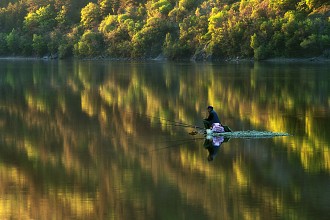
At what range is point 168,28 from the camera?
13512 centimetres

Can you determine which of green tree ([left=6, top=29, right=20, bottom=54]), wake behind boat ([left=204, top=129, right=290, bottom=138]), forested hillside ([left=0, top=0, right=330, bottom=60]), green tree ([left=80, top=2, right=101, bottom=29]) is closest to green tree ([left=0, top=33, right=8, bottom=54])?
forested hillside ([left=0, top=0, right=330, bottom=60])

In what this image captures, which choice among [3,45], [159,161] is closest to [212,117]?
[159,161]

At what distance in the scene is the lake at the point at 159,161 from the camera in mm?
14758

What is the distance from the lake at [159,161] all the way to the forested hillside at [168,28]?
231ft

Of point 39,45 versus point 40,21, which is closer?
point 39,45

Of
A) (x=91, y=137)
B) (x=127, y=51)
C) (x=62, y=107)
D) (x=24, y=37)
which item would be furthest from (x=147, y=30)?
(x=91, y=137)

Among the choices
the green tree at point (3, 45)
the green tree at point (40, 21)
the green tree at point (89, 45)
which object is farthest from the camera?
the green tree at point (40, 21)

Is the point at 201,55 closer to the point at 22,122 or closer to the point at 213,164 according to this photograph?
the point at 22,122

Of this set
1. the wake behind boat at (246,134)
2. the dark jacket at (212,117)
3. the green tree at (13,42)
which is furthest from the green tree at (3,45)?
the wake behind boat at (246,134)

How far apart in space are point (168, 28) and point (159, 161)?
116640mm

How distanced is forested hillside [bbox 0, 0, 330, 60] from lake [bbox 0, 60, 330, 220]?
231 ft

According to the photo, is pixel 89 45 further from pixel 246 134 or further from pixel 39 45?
pixel 246 134

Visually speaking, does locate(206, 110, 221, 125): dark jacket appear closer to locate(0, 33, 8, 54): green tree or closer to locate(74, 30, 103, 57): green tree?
locate(74, 30, 103, 57): green tree

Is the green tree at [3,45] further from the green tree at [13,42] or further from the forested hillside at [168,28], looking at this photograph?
the green tree at [13,42]
